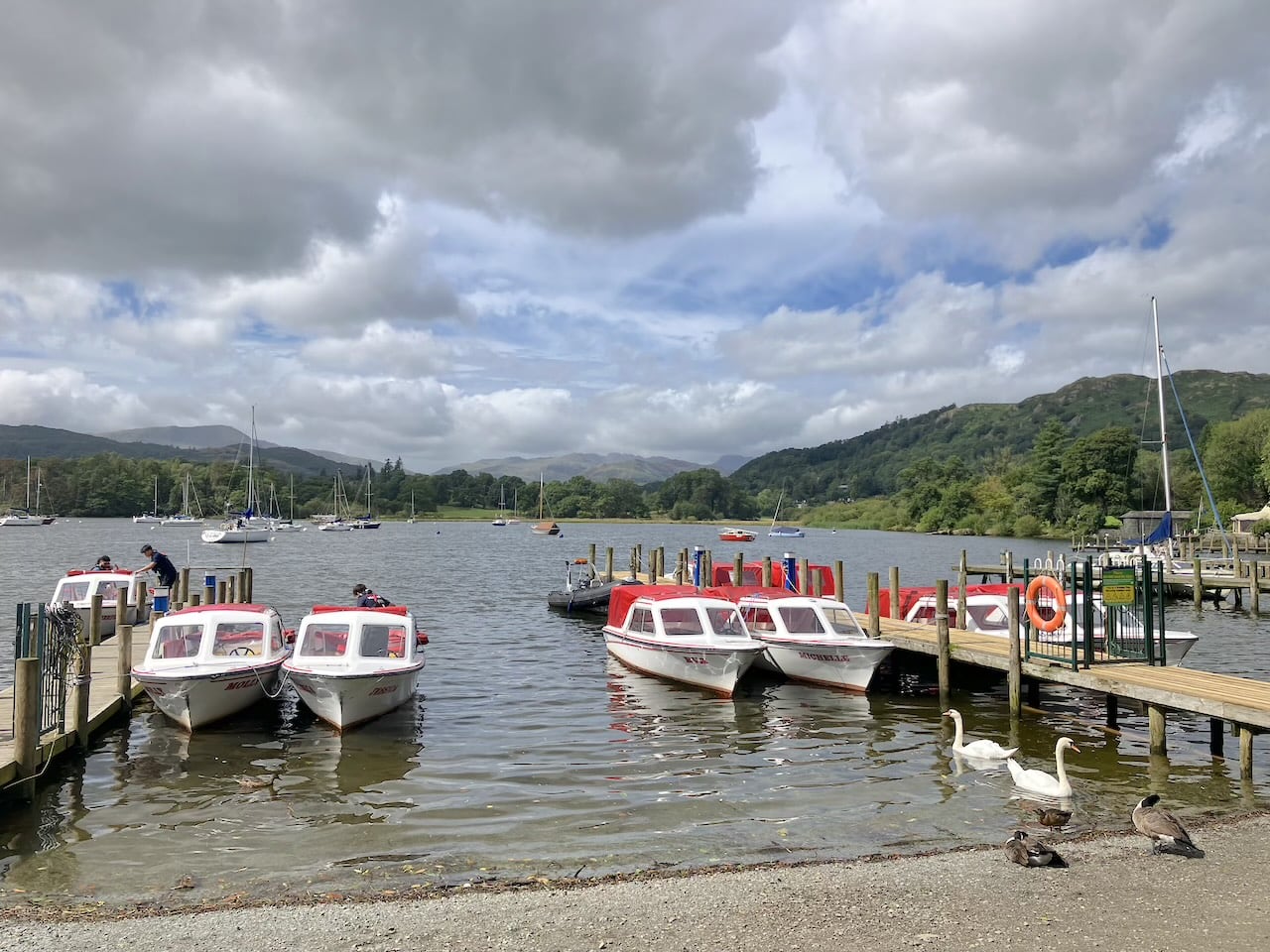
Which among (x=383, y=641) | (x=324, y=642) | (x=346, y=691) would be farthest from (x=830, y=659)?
(x=324, y=642)

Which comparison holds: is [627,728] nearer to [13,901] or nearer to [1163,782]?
[1163,782]

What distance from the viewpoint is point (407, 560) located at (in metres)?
87.3

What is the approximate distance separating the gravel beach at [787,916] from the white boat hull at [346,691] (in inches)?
348

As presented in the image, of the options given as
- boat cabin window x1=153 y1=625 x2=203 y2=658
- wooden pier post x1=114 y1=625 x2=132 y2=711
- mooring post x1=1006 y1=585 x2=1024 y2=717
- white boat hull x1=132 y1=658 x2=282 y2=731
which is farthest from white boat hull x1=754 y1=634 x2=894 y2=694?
wooden pier post x1=114 y1=625 x2=132 y2=711

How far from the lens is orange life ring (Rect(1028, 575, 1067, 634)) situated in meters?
Result: 19.3

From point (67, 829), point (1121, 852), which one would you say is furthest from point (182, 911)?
point (1121, 852)

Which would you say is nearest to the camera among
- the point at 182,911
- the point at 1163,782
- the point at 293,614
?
the point at 182,911

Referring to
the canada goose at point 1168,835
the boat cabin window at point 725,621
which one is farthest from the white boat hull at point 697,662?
the canada goose at point 1168,835

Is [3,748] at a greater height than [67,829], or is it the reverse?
[3,748]

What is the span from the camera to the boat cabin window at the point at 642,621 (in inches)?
1020

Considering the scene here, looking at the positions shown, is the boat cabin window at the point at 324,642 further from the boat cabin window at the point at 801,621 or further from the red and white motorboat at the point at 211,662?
the boat cabin window at the point at 801,621

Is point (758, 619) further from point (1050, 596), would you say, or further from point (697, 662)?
point (1050, 596)

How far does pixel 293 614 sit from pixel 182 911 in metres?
33.1

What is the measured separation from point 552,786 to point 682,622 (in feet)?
32.8
